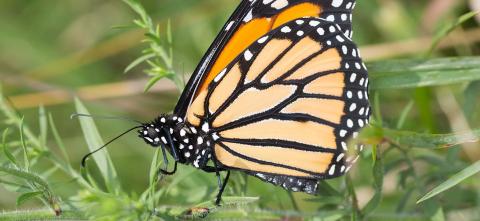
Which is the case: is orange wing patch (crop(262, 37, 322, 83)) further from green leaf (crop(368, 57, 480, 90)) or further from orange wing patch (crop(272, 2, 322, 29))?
green leaf (crop(368, 57, 480, 90))

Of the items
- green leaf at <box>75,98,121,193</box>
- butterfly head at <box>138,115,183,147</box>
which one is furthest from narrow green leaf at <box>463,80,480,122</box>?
green leaf at <box>75,98,121,193</box>

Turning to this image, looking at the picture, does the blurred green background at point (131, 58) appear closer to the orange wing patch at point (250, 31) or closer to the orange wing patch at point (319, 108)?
the orange wing patch at point (319, 108)

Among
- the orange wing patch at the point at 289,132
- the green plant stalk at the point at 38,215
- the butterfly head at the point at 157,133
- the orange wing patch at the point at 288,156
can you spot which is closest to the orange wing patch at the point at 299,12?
the orange wing patch at the point at 289,132

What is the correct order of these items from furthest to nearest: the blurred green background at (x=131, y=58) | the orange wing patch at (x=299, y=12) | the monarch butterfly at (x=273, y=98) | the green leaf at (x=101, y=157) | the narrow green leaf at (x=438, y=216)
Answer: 1. the blurred green background at (x=131, y=58)
2. the orange wing patch at (x=299, y=12)
3. the monarch butterfly at (x=273, y=98)
4. the narrow green leaf at (x=438, y=216)
5. the green leaf at (x=101, y=157)

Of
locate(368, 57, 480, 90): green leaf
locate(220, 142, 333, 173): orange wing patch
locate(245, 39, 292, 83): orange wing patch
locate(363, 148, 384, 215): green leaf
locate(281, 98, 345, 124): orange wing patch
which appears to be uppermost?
locate(245, 39, 292, 83): orange wing patch

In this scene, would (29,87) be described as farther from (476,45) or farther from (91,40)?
(476,45)
